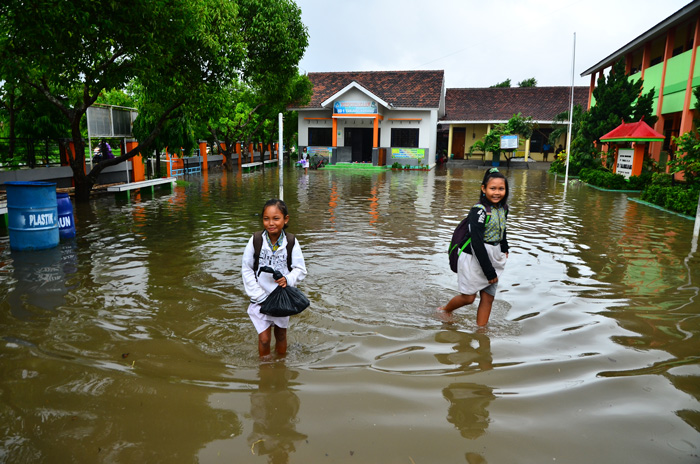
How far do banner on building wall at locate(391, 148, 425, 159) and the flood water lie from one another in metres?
24.6

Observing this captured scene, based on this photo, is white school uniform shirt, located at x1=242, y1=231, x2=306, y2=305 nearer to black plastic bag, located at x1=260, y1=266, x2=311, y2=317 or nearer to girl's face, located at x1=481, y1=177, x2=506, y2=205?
black plastic bag, located at x1=260, y1=266, x2=311, y2=317

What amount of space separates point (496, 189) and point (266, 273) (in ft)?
7.29

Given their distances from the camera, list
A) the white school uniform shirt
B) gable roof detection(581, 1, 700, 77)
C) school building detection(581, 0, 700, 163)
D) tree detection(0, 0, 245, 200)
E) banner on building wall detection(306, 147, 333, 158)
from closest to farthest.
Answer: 1. the white school uniform shirt
2. tree detection(0, 0, 245, 200)
3. gable roof detection(581, 1, 700, 77)
4. school building detection(581, 0, 700, 163)
5. banner on building wall detection(306, 147, 333, 158)

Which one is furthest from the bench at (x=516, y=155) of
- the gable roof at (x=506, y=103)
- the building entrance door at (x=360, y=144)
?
the building entrance door at (x=360, y=144)

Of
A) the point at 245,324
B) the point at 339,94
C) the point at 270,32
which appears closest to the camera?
the point at 245,324

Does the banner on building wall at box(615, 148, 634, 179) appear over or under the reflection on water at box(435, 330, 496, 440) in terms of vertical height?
over

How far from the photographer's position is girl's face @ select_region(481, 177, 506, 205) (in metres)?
4.56

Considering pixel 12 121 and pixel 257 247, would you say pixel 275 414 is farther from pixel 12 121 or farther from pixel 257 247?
pixel 12 121

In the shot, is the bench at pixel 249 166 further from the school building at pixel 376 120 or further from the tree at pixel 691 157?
the tree at pixel 691 157

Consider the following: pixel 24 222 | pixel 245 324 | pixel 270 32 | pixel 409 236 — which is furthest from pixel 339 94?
pixel 245 324

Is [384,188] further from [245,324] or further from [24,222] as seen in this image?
[245,324]

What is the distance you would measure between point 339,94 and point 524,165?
47.6 ft

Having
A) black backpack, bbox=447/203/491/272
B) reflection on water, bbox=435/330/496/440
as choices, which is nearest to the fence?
black backpack, bbox=447/203/491/272

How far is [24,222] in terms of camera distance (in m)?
7.84
